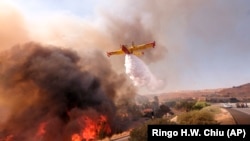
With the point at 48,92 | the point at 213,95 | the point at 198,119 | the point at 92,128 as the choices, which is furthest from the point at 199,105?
the point at 48,92

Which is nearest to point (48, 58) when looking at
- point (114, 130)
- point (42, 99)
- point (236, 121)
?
point (42, 99)

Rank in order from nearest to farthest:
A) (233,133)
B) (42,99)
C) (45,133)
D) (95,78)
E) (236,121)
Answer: (233,133) < (236,121) < (45,133) < (42,99) < (95,78)

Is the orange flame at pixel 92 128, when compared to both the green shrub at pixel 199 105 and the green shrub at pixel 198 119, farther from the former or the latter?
the green shrub at pixel 198 119

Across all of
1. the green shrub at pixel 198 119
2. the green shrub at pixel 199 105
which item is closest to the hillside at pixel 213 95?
the green shrub at pixel 199 105

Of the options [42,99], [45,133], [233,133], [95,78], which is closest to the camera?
[233,133]

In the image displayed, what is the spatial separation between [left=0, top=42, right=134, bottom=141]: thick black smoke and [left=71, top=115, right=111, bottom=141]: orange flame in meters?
0.65

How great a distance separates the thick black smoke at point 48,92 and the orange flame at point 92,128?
2.14 ft

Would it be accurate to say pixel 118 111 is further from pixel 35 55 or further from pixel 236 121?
pixel 236 121

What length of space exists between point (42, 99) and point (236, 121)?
22.1 metres

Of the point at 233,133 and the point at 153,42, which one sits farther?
the point at 153,42

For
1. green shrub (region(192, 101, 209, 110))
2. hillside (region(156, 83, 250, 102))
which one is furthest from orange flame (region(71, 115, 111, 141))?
green shrub (region(192, 101, 209, 110))

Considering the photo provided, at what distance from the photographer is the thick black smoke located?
115 ft

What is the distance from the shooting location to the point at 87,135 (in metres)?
35.8

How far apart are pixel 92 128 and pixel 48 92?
692cm
